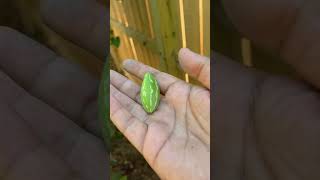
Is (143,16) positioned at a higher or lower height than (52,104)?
higher

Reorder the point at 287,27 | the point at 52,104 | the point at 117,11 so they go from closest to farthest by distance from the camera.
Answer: the point at 117,11, the point at 287,27, the point at 52,104

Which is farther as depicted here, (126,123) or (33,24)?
(33,24)

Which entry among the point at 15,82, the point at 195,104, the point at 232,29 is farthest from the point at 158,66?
the point at 15,82

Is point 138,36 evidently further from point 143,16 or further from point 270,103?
point 270,103

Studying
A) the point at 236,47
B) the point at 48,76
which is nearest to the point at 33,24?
the point at 48,76

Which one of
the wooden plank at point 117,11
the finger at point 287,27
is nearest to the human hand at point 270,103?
the finger at point 287,27

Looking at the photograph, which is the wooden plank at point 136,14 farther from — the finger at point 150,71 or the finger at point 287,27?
the finger at point 287,27

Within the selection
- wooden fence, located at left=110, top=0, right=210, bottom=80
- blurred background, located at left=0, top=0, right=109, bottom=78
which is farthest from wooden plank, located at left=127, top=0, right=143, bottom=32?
blurred background, located at left=0, top=0, right=109, bottom=78
